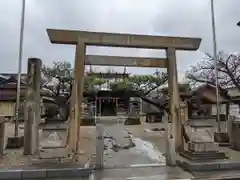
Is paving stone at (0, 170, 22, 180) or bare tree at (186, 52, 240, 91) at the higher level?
bare tree at (186, 52, 240, 91)

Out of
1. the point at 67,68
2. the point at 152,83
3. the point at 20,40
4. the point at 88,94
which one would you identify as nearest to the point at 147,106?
the point at 152,83

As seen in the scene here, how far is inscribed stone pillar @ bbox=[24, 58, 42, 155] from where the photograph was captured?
8.40m

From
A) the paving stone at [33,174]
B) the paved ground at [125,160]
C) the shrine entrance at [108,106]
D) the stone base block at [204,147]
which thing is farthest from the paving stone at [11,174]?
the shrine entrance at [108,106]

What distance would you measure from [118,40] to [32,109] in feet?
12.0

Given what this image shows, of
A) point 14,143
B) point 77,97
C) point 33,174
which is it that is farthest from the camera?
point 14,143

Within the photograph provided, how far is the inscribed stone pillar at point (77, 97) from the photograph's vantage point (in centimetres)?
800

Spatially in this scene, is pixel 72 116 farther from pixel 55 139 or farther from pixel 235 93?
pixel 235 93

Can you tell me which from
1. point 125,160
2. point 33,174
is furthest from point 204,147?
point 33,174

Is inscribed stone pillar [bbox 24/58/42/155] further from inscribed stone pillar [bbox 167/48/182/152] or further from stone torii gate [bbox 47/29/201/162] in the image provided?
inscribed stone pillar [bbox 167/48/182/152]

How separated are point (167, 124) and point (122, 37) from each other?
10.5ft

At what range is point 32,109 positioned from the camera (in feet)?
28.0

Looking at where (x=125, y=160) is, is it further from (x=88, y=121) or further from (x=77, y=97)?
(x=88, y=121)

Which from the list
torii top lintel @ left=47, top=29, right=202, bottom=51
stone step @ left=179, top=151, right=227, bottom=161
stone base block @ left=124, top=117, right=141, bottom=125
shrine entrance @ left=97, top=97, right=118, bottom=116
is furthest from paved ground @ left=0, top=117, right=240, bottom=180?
shrine entrance @ left=97, top=97, right=118, bottom=116

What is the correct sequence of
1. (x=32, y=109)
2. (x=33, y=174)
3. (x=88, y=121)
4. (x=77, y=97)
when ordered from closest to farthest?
(x=33, y=174), (x=77, y=97), (x=32, y=109), (x=88, y=121)
